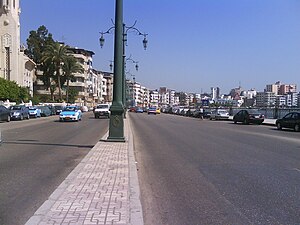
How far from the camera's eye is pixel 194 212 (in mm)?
6441

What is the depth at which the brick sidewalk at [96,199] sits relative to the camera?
551cm

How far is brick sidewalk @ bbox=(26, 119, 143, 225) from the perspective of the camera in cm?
551

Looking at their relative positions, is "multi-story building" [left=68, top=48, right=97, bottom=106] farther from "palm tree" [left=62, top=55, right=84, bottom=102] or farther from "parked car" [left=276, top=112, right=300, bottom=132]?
"parked car" [left=276, top=112, right=300, bottom=132]

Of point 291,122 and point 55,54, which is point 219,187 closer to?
point 291,122

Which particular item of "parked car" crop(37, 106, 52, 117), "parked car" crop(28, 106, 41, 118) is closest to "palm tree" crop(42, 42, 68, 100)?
"parked car" crop(37, 106, 52, 117)

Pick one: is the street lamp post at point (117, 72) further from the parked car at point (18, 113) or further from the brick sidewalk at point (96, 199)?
the parked car at point (18, 113)

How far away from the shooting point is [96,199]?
662cm

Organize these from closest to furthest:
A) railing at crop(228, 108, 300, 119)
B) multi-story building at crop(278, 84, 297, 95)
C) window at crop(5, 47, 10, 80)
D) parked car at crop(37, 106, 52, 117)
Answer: railing at crop(228, 108, 300, 119), parked car at crop(37, 106, 52, 117), window at crop(5, 47, 10, 80), multi-story building at crop(278, 84, 297, 95)

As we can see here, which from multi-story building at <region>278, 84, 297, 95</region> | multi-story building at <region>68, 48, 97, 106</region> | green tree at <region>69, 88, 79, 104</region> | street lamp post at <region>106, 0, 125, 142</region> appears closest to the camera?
street lamp post at <region>106, 0, 125, 142</region>

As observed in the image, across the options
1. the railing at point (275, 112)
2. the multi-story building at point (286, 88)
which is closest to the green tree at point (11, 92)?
the railing at point (275, 112)

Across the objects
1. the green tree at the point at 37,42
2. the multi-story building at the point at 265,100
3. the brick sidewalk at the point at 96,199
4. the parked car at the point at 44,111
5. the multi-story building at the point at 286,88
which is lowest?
the parked car at the point at 44,111

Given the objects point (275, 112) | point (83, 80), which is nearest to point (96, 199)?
point (275, 112)

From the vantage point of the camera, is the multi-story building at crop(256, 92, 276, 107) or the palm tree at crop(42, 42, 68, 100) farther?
the palm tree at crop(42, 42, 68, 100)

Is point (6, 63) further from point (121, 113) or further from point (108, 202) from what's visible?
point (108, 202)
